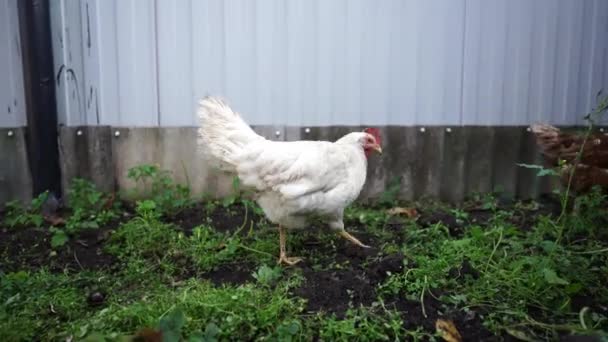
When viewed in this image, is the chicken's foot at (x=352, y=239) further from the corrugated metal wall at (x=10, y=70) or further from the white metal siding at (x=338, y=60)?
the corrugated metal wall at (x=10, y=70)

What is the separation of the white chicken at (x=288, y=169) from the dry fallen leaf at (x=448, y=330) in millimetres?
1104

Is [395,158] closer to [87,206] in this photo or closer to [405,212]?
[405,212]

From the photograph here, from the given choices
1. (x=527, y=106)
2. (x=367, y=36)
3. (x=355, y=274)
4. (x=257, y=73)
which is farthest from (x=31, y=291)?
(x=527, y=106)

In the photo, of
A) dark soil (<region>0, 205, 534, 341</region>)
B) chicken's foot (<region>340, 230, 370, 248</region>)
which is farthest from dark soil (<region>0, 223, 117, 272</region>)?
chicken's foot (<region>340, 230, 370, 248</region>)

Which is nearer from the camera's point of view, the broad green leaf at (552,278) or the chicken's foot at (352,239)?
the broad green leaf at (552,278)

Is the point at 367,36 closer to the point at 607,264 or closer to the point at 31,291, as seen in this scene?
the point at 607,264

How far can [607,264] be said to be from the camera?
9.61 feet

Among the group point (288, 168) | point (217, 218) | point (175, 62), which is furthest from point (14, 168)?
point (288, 168)

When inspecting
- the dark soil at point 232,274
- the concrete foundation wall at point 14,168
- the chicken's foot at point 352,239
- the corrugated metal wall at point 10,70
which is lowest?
the dark soil at point 232,274

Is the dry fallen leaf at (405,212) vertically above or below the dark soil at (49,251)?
above

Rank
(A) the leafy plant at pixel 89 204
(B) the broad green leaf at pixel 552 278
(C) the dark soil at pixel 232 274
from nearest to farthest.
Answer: (B) the broad green leaf at pixel 552 278 < (C) the dark soil at pixel 232 274 < (A) the leafy plant at pixel 89 204

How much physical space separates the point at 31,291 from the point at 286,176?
5.66ft

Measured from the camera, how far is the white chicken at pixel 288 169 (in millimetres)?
3084

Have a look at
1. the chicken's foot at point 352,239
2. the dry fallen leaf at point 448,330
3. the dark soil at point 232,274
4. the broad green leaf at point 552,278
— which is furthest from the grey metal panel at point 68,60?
the broad green leaf at point 552,278
